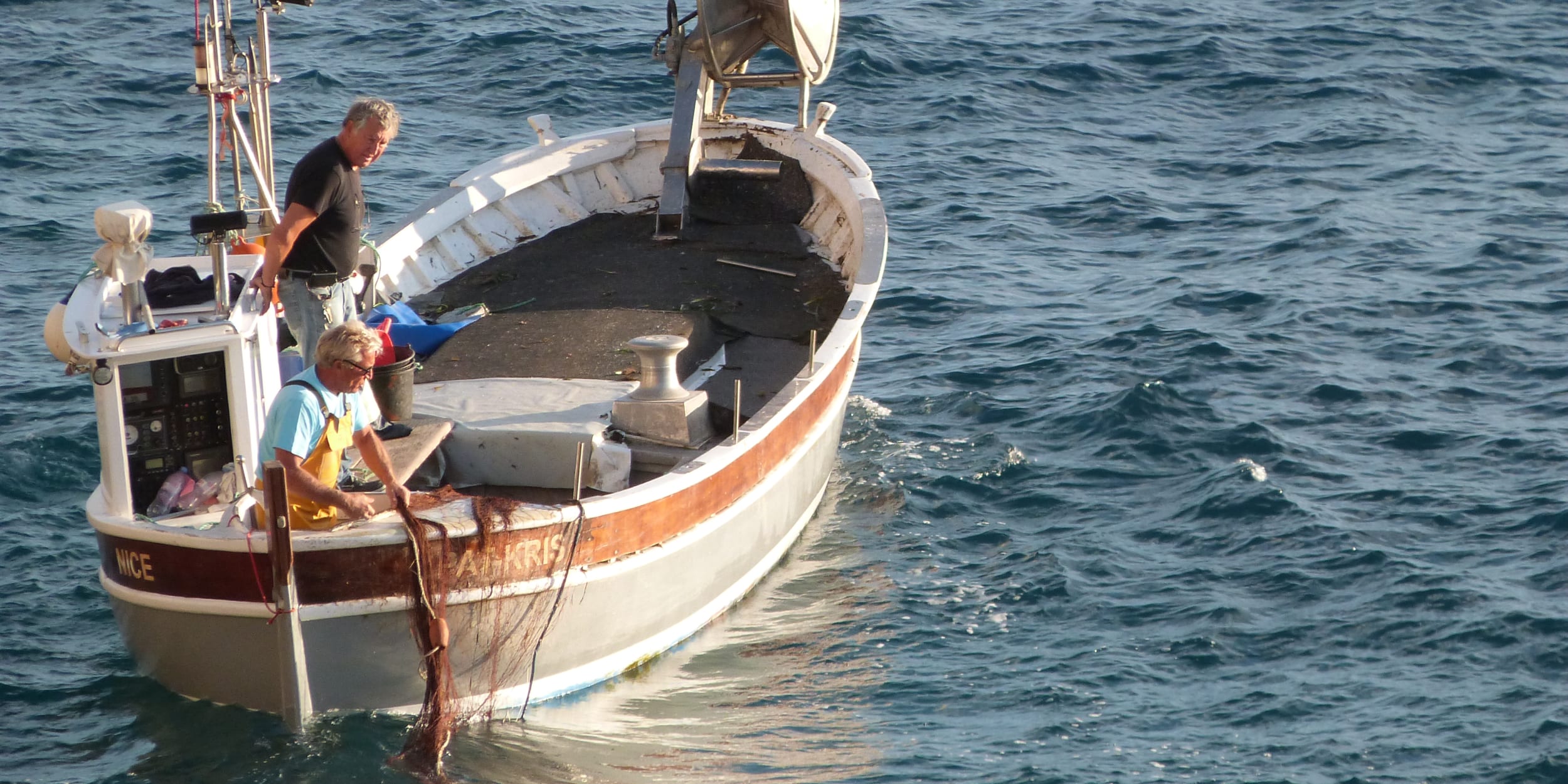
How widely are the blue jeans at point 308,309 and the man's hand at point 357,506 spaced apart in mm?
1550

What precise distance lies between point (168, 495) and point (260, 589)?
1.14 metres

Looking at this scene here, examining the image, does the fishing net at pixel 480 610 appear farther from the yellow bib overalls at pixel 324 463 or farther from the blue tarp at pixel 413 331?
the blue tarp at pixel 413 331

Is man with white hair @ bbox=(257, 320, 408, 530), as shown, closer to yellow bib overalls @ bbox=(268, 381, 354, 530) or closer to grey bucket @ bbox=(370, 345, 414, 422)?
yellow bib overalls @ bbox=(268, 381, 354, 530)

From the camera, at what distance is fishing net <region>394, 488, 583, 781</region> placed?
25.5 feet

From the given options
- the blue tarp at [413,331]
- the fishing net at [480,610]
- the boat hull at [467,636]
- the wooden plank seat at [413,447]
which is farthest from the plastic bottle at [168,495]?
the blue tarp at [413,331]

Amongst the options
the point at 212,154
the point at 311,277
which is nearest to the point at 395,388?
the point at 311,277

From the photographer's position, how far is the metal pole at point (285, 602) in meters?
7.23

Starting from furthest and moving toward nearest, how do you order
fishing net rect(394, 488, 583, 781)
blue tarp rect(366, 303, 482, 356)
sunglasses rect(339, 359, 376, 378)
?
1. blue tarp rect(366, 303, 482, 356)
2. fishing net rect(394, 488, 583, 781)
3. sunglasses rect(339, 359, 376, 378)

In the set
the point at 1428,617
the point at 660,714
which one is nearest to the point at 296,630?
the point at 660,714

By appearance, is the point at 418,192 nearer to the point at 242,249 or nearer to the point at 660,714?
the point at 242,249

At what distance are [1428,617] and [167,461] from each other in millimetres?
7343

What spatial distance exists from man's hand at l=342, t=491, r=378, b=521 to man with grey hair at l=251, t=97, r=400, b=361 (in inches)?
57.3

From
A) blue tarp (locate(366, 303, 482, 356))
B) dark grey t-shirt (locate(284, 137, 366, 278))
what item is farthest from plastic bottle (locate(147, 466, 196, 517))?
blue tarp (locate(366, 303, 482, 356))

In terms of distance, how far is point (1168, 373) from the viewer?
13719 mm
